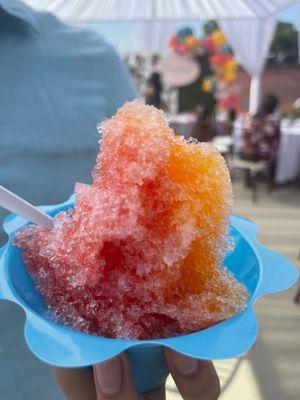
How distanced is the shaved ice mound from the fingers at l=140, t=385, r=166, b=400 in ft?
0.37

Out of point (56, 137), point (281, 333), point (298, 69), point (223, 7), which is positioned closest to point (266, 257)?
point (56, 137)

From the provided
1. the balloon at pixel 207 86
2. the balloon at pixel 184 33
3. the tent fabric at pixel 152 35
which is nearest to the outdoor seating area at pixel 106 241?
the tent fabric at pixel 152 35

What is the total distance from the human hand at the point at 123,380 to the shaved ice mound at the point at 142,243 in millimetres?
39

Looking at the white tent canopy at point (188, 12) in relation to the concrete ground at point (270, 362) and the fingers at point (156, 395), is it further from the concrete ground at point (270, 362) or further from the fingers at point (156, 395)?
the fingers at point (156, 395)

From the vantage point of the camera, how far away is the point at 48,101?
759mm

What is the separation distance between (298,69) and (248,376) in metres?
15.1

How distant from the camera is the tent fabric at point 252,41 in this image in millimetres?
7359

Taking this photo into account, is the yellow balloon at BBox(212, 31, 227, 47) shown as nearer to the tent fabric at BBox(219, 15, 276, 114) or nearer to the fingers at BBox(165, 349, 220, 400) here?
the tent fabric at BBox(219, 15, 276, 114)

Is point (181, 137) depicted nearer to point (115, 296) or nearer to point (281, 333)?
point (115, 296)

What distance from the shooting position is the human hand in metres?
0.43

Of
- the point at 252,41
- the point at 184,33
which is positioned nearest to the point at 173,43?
the point at 184,33

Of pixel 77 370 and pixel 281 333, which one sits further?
pixel 281 333

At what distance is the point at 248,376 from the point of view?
1953mm

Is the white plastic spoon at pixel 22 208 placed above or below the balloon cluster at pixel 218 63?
above
